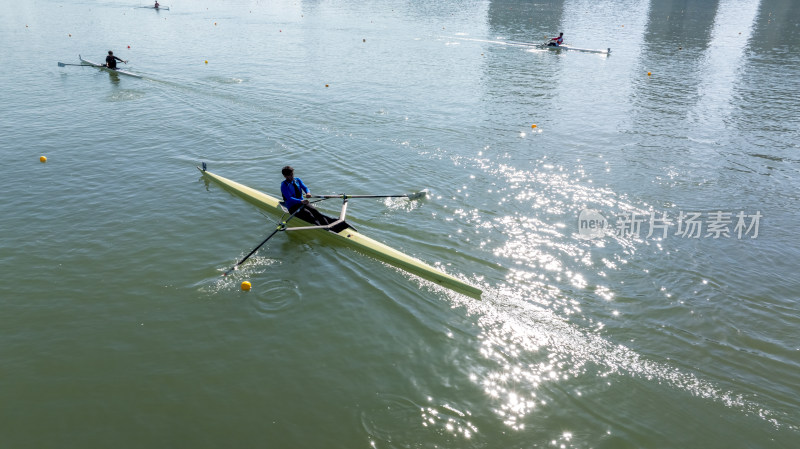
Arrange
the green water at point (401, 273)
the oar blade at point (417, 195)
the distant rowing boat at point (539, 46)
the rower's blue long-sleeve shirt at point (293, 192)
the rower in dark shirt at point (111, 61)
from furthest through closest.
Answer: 1. the distant rowing boat at point (539, 46)
2. the rower in dark shirt at point (111, 61)
3. the oar blade at point (417, 195)
4. the rower's blue long-sleeve shirt at point (293, 192)
5. the green water at point (401, 273)

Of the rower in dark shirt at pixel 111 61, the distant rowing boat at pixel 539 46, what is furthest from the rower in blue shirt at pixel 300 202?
the distant rowing boat at pixel 539 46

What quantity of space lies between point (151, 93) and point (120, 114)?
4.57 meters

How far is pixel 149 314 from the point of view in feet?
34.5

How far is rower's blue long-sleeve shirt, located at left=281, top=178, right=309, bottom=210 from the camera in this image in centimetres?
1388

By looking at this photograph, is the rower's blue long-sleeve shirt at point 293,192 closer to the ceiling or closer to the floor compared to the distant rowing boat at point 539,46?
closer to the floor

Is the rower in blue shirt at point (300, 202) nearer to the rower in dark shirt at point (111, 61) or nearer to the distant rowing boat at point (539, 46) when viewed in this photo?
the rower in dark shirt at point (111, 61)

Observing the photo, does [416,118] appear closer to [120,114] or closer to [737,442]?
[120,114]

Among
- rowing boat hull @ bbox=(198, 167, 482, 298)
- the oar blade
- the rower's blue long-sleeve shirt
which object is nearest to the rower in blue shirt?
the rower's blue long-sleeve shirt

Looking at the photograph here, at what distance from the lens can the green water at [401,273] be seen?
829 centimetres

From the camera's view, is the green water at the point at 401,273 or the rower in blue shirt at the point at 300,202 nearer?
the green water at the point at 401,273

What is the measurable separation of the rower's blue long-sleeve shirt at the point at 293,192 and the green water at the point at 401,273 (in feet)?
3.32

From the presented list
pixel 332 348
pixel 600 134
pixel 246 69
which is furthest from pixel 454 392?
pixel 246 69

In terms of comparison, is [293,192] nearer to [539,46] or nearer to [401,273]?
[401,273]

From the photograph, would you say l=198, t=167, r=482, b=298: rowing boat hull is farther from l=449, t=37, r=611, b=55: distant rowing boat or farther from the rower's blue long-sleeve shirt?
l=449, t=37, r=611, b=55: distant rowing boat
